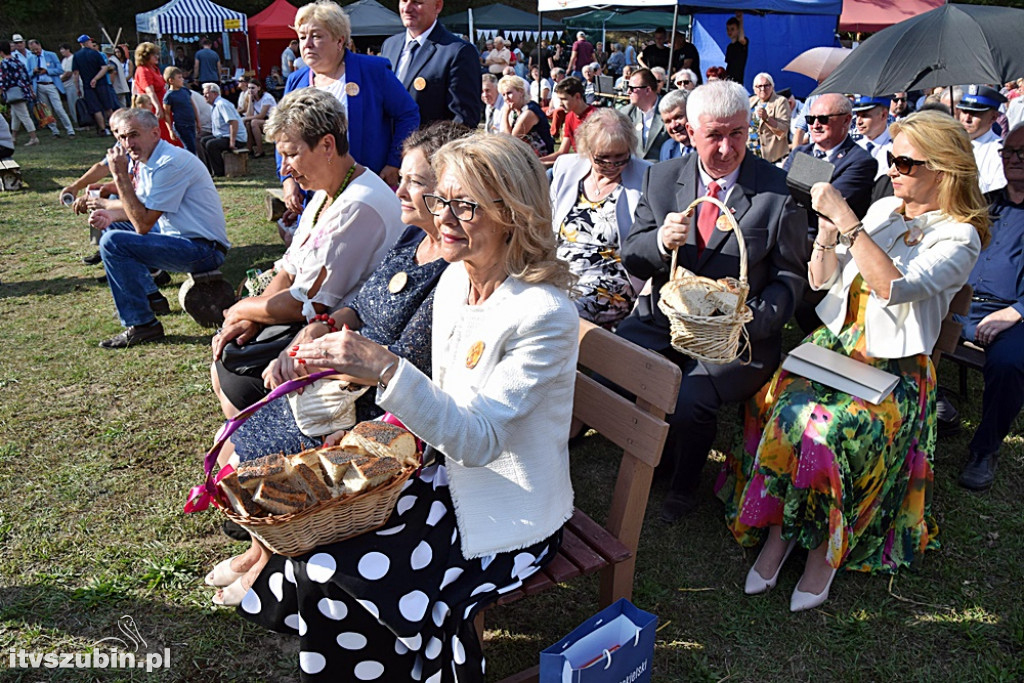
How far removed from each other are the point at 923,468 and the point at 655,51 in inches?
445

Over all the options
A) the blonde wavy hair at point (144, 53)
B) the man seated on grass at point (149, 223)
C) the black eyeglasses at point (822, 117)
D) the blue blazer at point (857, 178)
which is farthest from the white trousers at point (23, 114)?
the blue blazer at point (857, 178)

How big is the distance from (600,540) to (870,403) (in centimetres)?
120

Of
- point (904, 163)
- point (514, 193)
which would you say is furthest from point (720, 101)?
point (514, 193)

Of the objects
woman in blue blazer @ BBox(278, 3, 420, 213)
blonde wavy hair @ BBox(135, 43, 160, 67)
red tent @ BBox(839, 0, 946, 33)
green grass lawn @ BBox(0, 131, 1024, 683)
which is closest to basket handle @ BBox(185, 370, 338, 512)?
green grass lawn @ BBox(0, 131, 1024, 683)

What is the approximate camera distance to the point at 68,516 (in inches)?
137

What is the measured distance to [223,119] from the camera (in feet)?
39.8

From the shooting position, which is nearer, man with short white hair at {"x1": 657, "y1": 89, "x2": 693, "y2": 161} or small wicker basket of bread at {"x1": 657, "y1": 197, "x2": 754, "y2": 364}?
small wicker basket of bread at {"x1": 657, "y1": 197, "x2": 754, "y2": 364}

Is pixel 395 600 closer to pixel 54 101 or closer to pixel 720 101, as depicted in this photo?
pixel 720 101

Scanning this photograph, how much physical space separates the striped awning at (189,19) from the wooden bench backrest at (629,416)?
20.5m

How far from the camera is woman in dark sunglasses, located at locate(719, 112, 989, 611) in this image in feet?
9.50

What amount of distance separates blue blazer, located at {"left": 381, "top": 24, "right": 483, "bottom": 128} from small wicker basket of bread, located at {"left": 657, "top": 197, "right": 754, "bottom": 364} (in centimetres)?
250

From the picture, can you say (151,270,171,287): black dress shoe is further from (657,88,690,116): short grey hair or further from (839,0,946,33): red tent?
(839,0,946,33): red tent

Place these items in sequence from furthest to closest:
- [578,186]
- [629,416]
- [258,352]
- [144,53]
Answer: [144,53], [578,186], [258,352], [629,416]

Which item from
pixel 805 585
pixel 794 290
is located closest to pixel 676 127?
pixel 794 290
